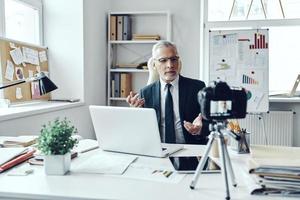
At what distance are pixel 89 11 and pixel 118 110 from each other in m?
2.38

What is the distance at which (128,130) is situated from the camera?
1.46m

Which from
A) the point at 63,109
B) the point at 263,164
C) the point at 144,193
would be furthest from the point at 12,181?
the point at 63,109

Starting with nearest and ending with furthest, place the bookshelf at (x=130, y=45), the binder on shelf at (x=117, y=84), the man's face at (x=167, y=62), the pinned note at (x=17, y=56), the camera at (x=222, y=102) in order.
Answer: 1. the camera at (x=222, y=102)
2. the man's face at (x=167, y=62)
3. the pinned note at (x=17, y=56)
4. the bookshelf at (x=130, y=45)
5. the binder on shelf at (x=117, y=84)

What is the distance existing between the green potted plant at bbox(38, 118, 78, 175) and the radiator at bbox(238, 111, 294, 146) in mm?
2618

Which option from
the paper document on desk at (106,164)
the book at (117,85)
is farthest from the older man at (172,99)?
the book at (117,85)

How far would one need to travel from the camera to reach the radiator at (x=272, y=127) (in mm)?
3496

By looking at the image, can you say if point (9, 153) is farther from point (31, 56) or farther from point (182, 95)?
point (31, 56)

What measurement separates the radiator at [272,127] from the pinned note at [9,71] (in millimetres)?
2299

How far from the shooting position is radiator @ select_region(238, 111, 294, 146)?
3.50 metres

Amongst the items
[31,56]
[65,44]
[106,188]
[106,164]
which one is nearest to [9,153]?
[106,164]

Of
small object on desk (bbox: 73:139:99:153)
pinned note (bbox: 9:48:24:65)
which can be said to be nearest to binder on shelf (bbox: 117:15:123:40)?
pinned note (bbox: 9:48:24:65)

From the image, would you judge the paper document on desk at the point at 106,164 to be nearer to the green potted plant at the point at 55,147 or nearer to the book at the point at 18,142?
the green potted plant at the point at 55,147

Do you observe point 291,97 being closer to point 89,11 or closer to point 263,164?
point 89,11

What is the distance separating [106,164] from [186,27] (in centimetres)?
285
